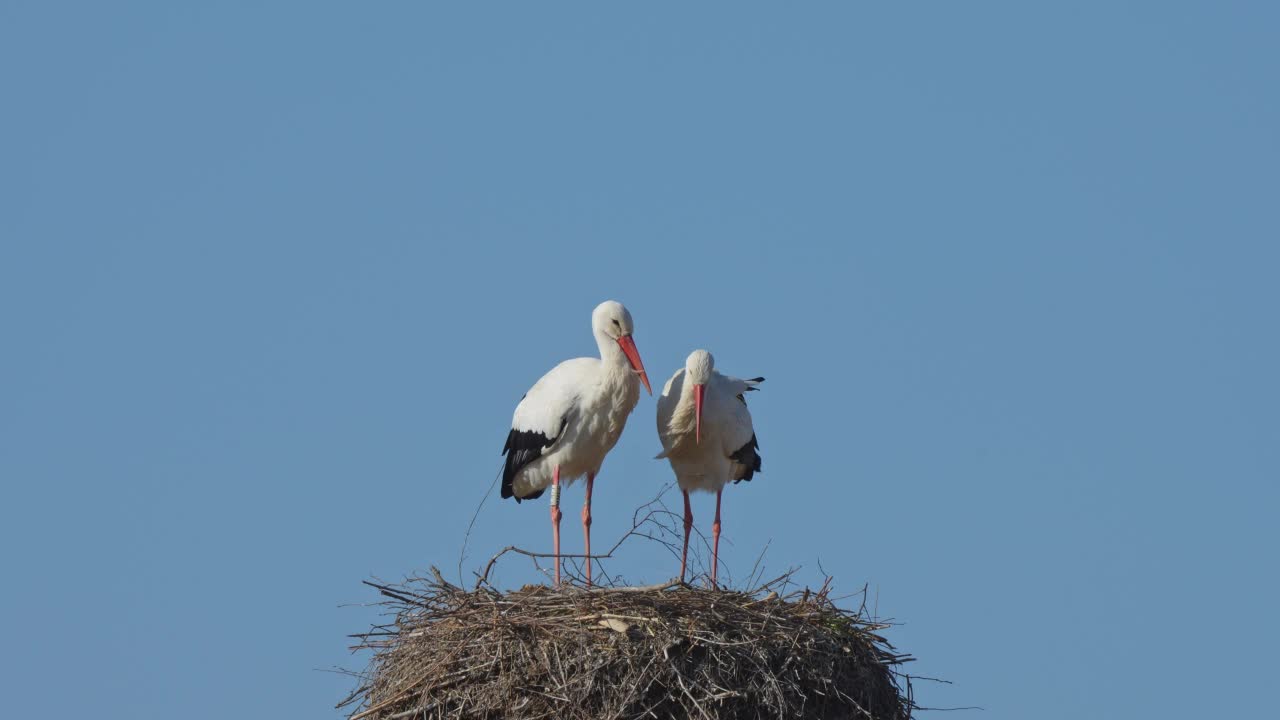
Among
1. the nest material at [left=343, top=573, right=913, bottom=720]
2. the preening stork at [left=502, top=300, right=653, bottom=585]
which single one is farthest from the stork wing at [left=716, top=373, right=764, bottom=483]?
the nest material at [left=343, top=573, right=913, bottom=720]

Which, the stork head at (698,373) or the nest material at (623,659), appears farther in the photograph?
the stork head at (698,373)

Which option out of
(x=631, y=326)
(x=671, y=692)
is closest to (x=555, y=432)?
(x=631, y=326)

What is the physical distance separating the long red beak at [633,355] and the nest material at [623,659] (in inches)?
85.7

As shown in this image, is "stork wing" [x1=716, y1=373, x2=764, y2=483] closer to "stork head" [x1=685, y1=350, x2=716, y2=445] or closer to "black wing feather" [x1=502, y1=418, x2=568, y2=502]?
"stork head" [x1=685, y1=350, x2=716, y2=445]

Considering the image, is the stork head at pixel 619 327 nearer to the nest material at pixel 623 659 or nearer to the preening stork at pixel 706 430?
the preening stork at pixel 706 430

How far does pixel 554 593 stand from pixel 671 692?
0.93 metres

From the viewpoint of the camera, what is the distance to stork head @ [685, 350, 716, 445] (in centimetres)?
1212

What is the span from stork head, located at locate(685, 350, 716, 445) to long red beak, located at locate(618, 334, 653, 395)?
304mm

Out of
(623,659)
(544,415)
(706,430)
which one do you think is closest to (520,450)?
(544,415)

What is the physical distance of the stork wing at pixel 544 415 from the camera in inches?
477

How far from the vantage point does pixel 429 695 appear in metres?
9.52

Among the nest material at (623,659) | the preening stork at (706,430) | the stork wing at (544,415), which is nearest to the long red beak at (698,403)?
the preening stork at (706,430)

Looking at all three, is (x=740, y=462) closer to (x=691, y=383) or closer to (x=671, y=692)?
(x=691, y=383)

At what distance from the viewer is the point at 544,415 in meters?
12.2
